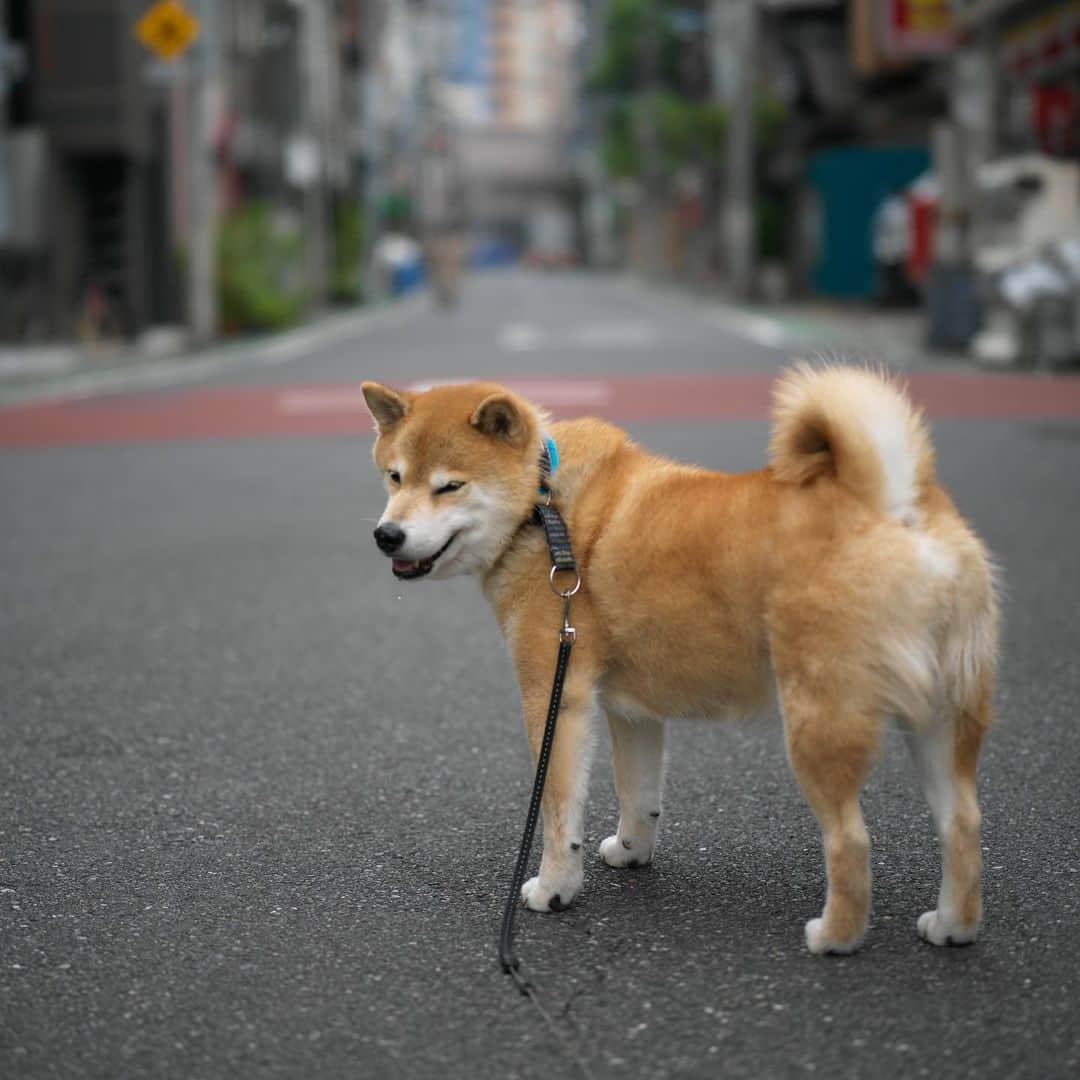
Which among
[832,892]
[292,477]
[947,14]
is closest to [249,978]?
[832,892]

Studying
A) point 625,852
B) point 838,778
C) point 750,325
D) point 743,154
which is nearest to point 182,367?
point 750,325

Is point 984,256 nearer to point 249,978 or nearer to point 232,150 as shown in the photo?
point 249,978

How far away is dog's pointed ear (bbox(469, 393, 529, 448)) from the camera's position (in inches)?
127

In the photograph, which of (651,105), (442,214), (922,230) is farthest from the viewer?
(442,214)

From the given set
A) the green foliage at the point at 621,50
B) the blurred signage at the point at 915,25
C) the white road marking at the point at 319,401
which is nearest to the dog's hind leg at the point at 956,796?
the white road marking at the point at 319,401

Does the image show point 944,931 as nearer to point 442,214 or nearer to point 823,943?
point 823,943

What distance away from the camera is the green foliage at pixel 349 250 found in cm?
4756

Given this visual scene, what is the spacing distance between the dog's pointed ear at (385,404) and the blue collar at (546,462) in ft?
1.00

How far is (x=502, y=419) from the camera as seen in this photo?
3.27 m

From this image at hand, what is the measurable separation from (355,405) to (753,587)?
12801 mm

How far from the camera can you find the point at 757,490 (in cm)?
313

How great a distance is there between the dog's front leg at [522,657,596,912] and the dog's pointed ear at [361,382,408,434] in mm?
621

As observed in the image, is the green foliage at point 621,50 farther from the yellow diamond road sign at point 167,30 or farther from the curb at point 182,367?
the yellow diamond road sign at point 167,30

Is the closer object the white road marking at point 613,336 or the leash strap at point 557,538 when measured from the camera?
the leash strap at point 557,538
